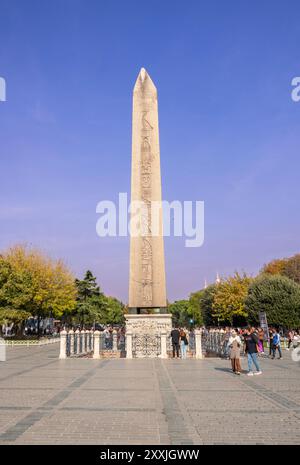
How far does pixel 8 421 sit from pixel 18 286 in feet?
86.3

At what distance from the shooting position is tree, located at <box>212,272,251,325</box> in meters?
52.5

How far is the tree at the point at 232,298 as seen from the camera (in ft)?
172

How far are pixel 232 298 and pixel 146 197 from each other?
35.2 meters

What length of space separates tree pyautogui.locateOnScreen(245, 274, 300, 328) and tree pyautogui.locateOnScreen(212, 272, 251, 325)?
12.5 meters

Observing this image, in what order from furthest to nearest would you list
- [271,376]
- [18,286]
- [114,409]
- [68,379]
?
[18,286], [271,376], [68,379], [114,409]

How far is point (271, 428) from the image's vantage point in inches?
225

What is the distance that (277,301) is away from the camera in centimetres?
3722

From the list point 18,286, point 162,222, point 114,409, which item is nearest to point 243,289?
point 18,286

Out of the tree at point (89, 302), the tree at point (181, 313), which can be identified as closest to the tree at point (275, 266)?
the tree at point (89, 302)

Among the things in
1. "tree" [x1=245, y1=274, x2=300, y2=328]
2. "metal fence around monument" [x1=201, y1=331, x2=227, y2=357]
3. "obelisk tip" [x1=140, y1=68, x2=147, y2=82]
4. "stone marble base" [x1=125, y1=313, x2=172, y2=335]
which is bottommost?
"metal fence around monument" [x1=201, y1=331, x2=227, y2=357]

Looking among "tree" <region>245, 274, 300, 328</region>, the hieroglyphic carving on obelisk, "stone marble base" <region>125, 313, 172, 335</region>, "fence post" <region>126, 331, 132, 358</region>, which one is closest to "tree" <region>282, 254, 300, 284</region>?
"tree" <region>245, 274, 300, 328</region>

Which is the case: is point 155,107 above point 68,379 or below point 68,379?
above

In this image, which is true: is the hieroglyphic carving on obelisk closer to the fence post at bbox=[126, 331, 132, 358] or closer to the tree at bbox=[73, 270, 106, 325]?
the fence post at bbox=[126, 331, 132, 358]
